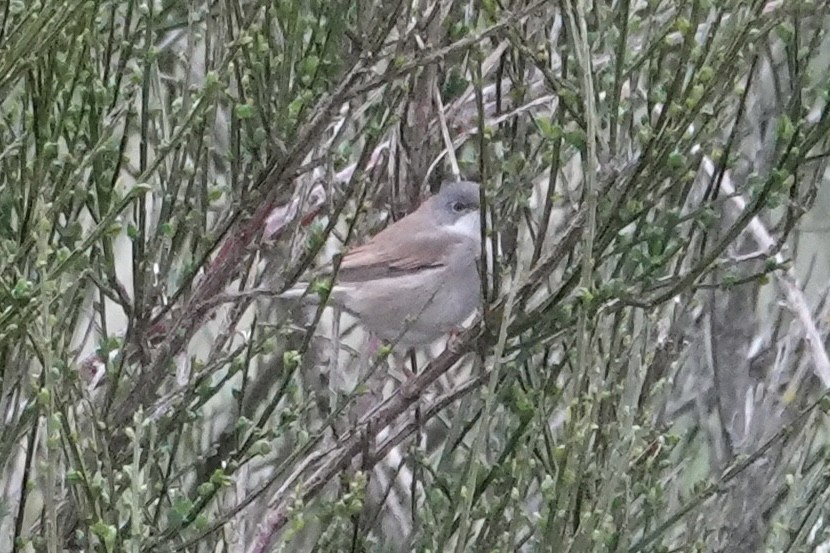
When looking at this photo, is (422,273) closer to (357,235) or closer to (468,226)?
(468,226)

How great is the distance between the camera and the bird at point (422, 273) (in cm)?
319

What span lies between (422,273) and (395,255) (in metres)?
0.15

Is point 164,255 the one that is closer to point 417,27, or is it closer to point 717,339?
point 417,27

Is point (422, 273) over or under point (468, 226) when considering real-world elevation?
under

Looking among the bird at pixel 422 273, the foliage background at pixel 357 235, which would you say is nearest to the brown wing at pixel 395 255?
the bird at pixel 422 273

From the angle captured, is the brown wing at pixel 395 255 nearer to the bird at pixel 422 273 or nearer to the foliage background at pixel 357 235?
the bird at pixel 422 273

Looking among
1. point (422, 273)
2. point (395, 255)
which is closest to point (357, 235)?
point (395, 255)

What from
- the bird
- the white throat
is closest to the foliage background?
the bird

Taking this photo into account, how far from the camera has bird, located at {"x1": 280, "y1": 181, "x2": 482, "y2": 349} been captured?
3191mm

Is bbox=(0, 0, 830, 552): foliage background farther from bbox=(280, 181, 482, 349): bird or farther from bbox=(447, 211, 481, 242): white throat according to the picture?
bbox=(447, 211, 481, 242): white throat

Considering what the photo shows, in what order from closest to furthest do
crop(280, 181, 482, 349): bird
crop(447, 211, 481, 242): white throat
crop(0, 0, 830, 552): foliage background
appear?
crop(0, 0, 830, 552): foliage background < crop(280, 181, 482, 349): bird < crop(447, 211, 481, 242): white throat

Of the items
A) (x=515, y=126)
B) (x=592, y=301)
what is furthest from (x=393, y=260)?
(x=592, y=301)

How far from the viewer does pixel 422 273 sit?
3.48 meters

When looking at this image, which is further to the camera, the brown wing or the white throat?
the white throat
